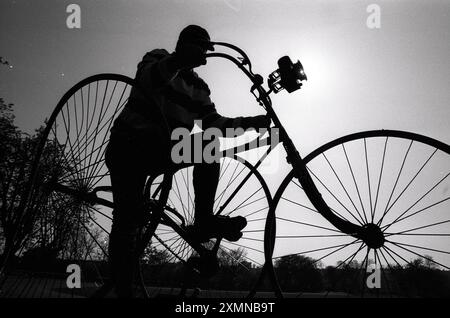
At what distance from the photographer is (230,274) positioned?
2.96 meters

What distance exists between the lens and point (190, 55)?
1.69 meters

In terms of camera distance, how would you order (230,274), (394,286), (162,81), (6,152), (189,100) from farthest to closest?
(6,152) → (230,274) → (189,100) → (162,81) → (394,286)

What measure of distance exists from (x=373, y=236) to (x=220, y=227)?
3.21 ft

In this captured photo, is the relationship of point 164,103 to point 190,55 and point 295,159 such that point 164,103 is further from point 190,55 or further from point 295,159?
point 295,159

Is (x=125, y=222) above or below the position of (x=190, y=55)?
below

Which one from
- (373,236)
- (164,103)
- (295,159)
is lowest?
(373,236)

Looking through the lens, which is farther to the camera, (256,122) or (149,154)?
(256,122)

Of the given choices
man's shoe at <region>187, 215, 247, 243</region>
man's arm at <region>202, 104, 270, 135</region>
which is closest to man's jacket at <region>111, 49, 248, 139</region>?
man's arm at <region>202, 104, 270, 135</region>

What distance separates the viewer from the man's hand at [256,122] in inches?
75.9

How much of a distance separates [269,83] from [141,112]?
94cm

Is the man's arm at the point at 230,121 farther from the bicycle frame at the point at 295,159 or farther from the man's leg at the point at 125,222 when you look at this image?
the man's leg at the point at 125,222

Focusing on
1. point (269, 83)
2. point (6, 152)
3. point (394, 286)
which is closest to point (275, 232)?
point (394, 286)

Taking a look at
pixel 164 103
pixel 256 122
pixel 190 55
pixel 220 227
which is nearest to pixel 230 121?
pixel 256 122
